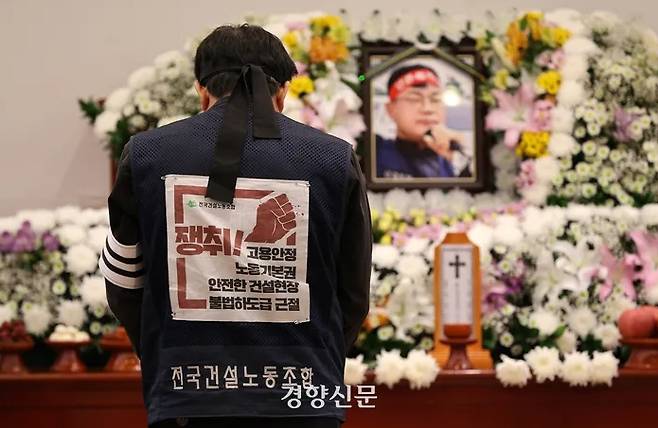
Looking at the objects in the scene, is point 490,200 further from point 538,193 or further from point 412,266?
point 412,266

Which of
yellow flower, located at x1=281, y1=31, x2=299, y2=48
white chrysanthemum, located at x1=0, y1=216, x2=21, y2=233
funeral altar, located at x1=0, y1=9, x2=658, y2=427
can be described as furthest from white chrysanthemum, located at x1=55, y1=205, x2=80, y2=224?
yellow flower, located at x1=281, y1=31, x2=299, y2=48

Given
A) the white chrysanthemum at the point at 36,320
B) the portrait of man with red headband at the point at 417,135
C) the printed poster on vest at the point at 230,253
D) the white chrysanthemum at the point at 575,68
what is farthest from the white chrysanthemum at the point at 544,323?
the printed poster on vest at the point at 230,253

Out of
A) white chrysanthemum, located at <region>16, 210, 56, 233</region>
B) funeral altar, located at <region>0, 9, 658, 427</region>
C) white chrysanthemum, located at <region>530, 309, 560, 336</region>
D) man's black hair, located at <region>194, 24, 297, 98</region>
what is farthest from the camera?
white chrysanthemum, located at <region>16, 210, 56, 233</region>

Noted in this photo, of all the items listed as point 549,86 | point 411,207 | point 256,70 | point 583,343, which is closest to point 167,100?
point 411,207

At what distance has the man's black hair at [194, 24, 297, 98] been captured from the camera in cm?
249

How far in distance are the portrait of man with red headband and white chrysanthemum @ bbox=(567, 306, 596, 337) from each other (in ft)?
3.25

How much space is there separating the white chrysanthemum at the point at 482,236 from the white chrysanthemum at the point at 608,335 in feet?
1.49

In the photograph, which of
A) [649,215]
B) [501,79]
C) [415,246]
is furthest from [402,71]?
[649,215]

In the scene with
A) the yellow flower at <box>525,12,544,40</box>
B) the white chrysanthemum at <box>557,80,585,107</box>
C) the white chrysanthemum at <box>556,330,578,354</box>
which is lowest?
the white chrysanthemum at <box>556,330,578,354</box>

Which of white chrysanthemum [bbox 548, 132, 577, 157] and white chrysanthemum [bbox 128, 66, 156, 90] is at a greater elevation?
white chrysanthemum [bbox 128, 66, 156, 90]

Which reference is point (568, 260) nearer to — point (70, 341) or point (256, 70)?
point (70, 341)

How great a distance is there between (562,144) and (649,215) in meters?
0.51

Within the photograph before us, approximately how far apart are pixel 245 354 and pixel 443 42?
2.91 m

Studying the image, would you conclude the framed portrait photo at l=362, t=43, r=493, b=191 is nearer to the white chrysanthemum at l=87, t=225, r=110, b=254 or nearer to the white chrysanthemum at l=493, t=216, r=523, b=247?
the white chrysanthemum at l=493, t=216, r=523, b=247
